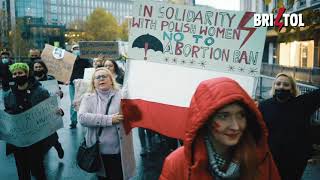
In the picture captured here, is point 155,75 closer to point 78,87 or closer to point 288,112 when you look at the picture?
point 288,112

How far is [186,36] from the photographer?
14.7 feet

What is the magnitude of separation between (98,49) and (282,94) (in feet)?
22.0

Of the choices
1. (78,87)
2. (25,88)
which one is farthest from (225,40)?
(78,87)

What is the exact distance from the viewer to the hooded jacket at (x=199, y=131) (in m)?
1.94

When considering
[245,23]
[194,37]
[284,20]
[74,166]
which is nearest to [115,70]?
[74,166]

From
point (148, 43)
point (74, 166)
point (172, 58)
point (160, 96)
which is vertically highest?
point (148, 43)

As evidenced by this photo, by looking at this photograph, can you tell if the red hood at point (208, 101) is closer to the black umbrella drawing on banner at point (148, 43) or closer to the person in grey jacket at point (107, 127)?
the person in grey jacket at point (107, 127)

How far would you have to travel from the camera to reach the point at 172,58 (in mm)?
4527

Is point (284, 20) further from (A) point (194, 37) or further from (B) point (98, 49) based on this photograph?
(B) point (98, 49)

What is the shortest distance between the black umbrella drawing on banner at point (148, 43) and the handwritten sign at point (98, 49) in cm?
563

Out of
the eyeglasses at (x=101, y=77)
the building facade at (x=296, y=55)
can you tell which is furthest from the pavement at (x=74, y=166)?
the building facade at (x=296, y=55)

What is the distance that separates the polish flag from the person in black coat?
0.81 metres

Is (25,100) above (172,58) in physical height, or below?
below

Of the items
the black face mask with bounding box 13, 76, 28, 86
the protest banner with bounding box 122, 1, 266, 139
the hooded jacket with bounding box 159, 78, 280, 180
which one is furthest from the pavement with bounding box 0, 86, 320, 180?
the hooded jacket with bounding box 159, 78, 280, 180
